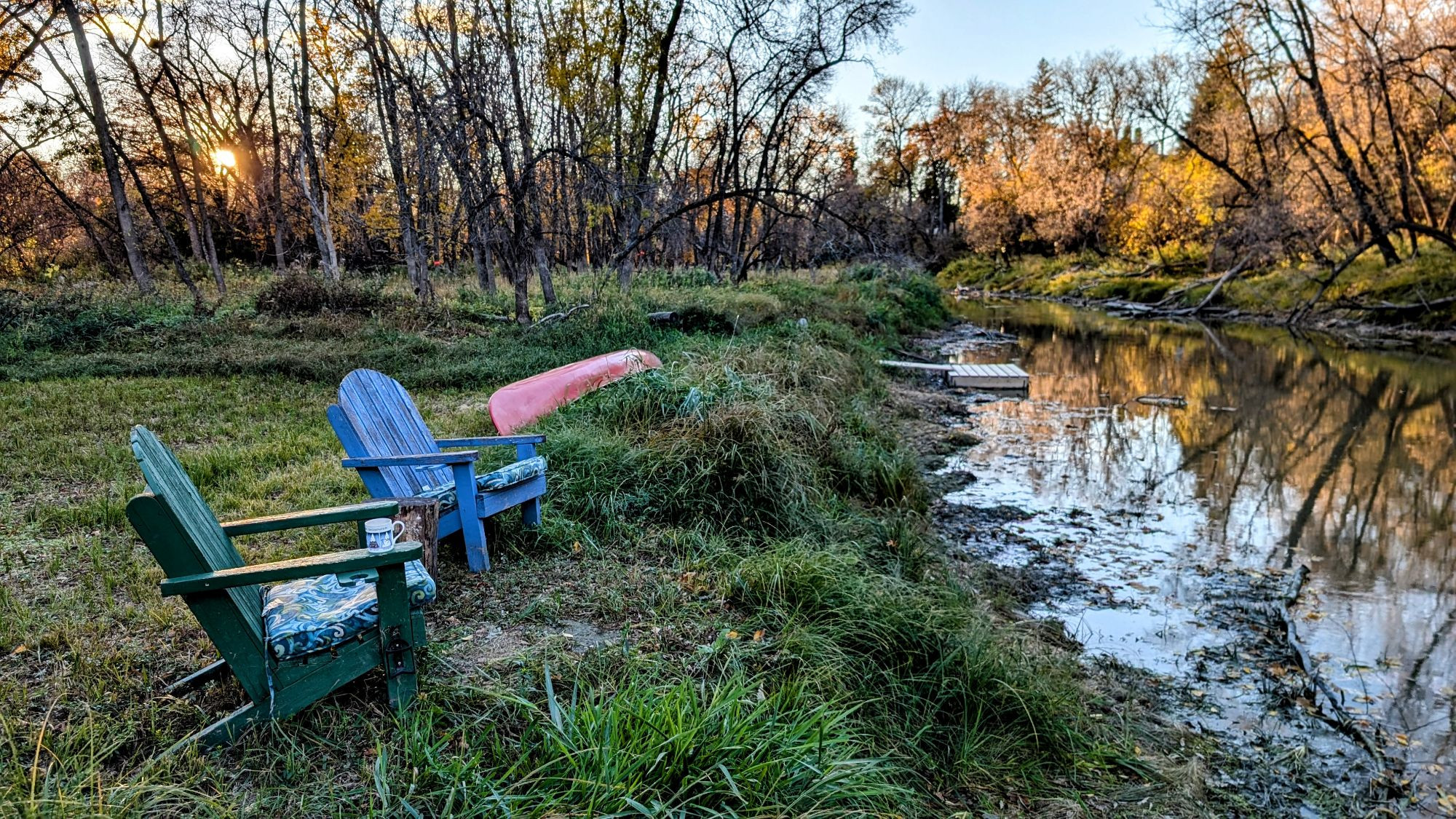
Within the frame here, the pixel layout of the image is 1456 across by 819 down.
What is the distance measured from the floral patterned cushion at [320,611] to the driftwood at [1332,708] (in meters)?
4.28

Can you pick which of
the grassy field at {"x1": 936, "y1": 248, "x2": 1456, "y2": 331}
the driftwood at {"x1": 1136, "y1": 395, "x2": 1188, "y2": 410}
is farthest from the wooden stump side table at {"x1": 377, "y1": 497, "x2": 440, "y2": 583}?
the grassy field at {"x1": 936, "y1": 248, "x2": 1456, "y2": 331}

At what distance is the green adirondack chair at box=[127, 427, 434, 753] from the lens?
215cm

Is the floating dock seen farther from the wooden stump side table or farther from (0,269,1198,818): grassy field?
the wooden stump side table

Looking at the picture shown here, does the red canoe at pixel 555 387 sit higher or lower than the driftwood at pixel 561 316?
lower

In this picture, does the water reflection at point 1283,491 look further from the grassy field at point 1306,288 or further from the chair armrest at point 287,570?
the grassy field at point 1306,288

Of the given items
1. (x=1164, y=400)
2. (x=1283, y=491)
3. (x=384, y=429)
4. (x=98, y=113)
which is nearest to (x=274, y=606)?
(x=384, y=429)

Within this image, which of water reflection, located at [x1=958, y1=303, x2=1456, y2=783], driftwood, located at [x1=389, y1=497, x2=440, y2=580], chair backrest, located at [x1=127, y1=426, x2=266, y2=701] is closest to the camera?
chair backrest, located at [x1=127, y1=426, x2=266, y2=701]

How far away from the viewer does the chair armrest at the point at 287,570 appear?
6.95ft

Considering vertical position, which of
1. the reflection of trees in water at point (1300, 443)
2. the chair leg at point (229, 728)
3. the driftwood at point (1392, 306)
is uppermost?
the driftwood at point (1392, 306)

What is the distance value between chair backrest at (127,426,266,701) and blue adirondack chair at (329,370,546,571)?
115 cm

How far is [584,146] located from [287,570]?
28.4 feet

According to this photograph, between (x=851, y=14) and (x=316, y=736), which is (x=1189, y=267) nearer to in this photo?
(x=851, y=14)

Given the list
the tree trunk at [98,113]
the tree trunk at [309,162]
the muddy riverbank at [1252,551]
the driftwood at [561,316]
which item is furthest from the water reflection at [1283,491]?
the tree trunk at [98,113]

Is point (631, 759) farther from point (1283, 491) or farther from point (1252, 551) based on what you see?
point (1283, 491)
